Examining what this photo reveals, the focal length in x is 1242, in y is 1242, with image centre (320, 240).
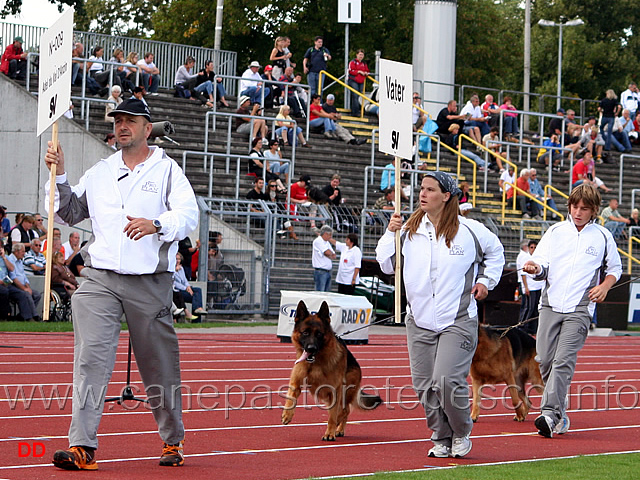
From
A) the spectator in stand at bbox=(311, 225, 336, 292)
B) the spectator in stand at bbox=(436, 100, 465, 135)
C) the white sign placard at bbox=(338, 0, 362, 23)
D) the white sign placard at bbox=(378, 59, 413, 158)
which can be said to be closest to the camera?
the white sign placard at bbox=(378, 59, 413, 158)

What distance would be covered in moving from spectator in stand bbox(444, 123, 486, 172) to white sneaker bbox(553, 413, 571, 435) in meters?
24.0

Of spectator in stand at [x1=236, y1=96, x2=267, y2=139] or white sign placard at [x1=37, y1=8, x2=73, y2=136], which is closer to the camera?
white sign placard at [x1=37, y1=8, x2=73, y2=136]

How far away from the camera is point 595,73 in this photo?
232 ft

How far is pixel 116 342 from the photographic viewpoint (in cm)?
786

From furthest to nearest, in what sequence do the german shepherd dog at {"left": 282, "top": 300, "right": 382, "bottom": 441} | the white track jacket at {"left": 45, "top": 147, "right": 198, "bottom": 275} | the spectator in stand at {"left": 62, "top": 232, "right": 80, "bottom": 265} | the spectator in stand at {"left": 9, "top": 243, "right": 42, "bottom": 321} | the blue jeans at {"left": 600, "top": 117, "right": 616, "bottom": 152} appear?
the blue jeans at {"left": 600, "top": 117, "right": 616, "bottom": 152}
the spectator in stand at {"left": 62, "top": 232, "right": 80, "bottom": 265}
the spectator in stand at {"left": 9, "top": 243, "right": 42, "bottom": 321}
the german shepherd dog at {"left": 282, "top": 300, "right": 382, "bottom": 441}
the white track jacket at {"left": 45, "top": 147, "right": 198, "bottom": 275}

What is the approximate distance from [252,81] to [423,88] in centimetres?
830

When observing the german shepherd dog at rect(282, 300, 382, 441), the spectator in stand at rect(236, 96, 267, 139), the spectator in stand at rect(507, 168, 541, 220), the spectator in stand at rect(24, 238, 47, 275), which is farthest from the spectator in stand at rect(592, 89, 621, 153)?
the german shepherd dog at rect(282, 300, 382, 441)

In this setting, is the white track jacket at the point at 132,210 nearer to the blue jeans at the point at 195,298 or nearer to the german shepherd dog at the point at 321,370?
the german shepherd dog at the point at 321,370

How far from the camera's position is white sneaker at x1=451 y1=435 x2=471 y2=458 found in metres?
9.01

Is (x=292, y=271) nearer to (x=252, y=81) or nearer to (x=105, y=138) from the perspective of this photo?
(x=105, y=138)

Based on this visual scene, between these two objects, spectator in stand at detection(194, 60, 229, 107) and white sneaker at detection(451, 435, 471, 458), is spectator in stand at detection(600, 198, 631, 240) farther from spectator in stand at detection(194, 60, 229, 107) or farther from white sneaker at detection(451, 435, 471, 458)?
white sneaker at detection(451, 435, 471, 458)

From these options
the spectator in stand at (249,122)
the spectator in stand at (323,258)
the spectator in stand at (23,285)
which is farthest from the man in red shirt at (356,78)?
the spectator in stand at (23,285)

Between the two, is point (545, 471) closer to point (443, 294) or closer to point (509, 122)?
point (443, 294)

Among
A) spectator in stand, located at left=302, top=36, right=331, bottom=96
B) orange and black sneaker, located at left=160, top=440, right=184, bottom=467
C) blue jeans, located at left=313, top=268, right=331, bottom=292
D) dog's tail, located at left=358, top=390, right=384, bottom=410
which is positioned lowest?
blue jeans, located at left=313, top=268, right=331, bottom=292
